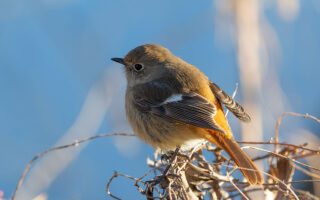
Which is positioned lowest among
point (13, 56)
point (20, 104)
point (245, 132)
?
point (245, 132)

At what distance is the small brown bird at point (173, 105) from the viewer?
2930mm

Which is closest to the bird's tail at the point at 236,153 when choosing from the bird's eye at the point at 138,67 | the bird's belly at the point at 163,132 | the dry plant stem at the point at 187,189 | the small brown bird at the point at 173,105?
the small brown bird at the point at 173,105

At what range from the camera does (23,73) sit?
14.0ft

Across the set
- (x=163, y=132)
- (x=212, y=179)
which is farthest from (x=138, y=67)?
(x=212, y=179)

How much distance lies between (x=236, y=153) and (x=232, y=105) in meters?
0.75

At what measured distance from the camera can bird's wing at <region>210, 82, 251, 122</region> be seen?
3225 millimetres

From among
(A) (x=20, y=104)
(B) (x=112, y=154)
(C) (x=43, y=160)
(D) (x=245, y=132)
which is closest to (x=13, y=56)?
(A) (x=20, y=104)

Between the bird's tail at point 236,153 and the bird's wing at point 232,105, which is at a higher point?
the bird's wing at point 232,105

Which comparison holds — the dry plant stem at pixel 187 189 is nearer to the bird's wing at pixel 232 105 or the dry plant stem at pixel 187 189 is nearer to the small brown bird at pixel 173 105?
the small brown bird at pixel 173 105

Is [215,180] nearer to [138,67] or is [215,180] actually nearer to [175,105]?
[175,105]

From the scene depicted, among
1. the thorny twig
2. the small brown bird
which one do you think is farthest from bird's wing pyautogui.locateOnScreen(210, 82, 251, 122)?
the thorny twig

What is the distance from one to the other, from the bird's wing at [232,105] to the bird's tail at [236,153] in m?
0.44

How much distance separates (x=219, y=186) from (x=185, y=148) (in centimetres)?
90

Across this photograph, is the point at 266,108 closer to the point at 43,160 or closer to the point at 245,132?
the point at 245,132
